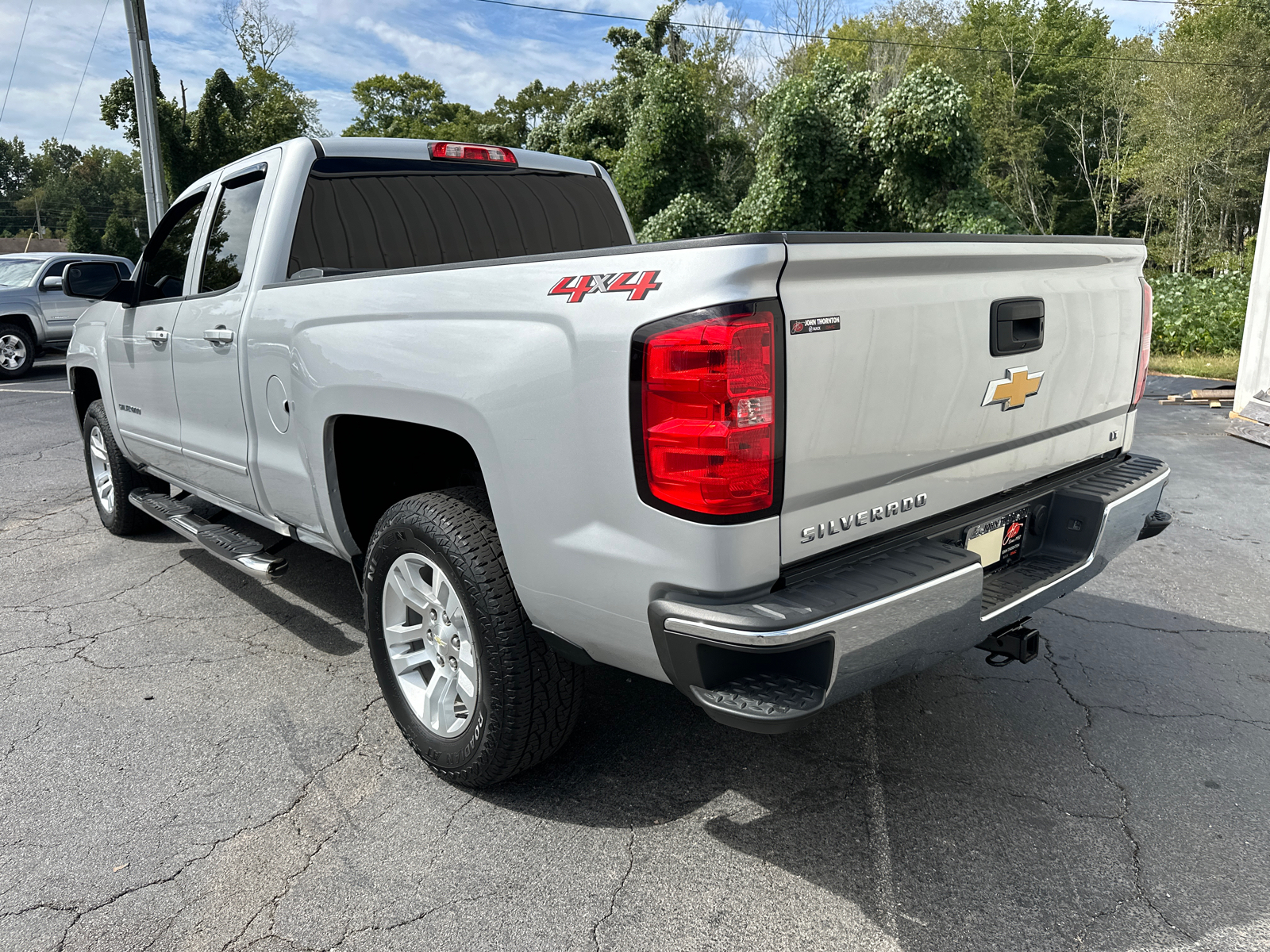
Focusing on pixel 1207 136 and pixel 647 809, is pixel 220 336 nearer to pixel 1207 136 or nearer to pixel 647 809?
pixel 647 809

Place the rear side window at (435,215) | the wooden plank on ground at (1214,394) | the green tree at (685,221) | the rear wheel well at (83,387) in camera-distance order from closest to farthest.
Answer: the rear side window at (435,215) < the rear wheel well at (83,387) < the wooden plank on ground at (1214,394) < the green tree at (685,221)

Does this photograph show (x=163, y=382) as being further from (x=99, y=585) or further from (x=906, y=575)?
(x=906, y=575)

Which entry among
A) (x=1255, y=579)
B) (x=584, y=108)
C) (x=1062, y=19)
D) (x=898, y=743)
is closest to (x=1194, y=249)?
(x=1062, y=19)

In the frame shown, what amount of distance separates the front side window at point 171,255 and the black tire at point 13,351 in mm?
11931

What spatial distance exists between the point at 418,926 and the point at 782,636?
119 cm

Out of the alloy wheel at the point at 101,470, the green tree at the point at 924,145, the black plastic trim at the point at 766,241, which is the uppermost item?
the green tree at the point at 924,145

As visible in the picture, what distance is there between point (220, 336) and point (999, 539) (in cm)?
297

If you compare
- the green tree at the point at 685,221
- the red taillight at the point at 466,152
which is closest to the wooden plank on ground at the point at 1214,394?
the red taillight at the point at 466,152

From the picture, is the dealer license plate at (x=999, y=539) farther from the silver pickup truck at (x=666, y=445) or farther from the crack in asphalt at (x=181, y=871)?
the crack in asphalt at (x=181, y=871)

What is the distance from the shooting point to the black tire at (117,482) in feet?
17.4

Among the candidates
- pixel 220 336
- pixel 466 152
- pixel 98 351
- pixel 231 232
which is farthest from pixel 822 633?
pixel 98 351

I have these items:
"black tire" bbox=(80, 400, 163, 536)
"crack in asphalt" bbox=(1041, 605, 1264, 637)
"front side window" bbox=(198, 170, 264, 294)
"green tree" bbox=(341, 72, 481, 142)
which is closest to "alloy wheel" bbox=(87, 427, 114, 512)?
"black tire" bbox=(80, 400, 163, 536)

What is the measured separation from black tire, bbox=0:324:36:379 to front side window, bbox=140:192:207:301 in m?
11.9

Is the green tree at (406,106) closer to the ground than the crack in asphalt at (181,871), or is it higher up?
higher up
